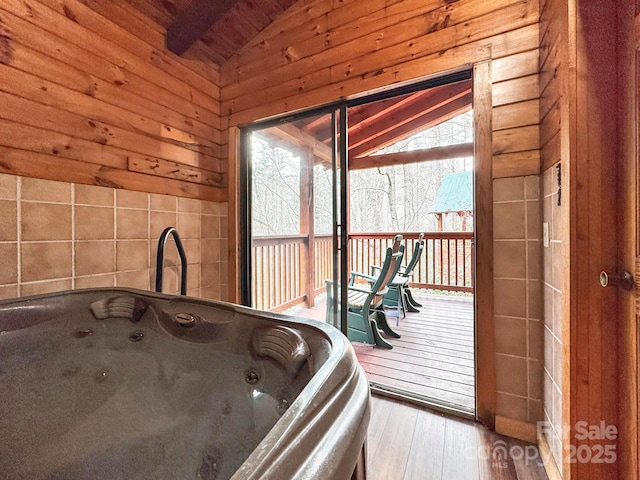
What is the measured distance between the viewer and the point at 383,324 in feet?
8.98

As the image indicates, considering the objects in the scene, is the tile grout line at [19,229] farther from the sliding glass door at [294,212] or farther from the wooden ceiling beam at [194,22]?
the wooden ceiling beam at [194,22]

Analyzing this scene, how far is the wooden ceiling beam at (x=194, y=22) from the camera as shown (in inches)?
74.1

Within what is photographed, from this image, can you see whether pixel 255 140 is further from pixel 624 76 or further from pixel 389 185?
pixel 389 185

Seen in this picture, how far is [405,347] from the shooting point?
2.41 metres

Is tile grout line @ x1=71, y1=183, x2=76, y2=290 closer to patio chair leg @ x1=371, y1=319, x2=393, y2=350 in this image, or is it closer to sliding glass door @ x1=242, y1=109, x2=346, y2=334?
sliding glass door @ x1=242, y1=109, x2=346, y2=334

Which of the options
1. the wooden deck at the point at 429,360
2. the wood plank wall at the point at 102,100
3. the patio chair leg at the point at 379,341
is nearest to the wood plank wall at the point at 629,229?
the wooden deck at the point at 429,360

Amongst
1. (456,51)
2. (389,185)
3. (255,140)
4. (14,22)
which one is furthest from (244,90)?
(389,185)

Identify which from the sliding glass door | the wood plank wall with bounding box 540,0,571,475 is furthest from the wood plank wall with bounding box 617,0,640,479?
the sliding glass door

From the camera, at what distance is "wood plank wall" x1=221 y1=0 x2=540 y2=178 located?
132 centimetres

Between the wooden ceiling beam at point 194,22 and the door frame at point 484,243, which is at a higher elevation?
the wooden ceiling beam at point 194,22

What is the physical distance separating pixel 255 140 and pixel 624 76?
7.12 feet

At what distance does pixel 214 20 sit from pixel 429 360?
3055mm

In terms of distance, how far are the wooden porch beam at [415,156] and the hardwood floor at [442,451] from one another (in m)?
3.19

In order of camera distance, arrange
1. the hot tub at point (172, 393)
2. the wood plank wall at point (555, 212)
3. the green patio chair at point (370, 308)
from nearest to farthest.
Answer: the hot tub at point (172, 393)
the wood plank wall at point (555, 212)
the green patio chair at point (370, 308)
